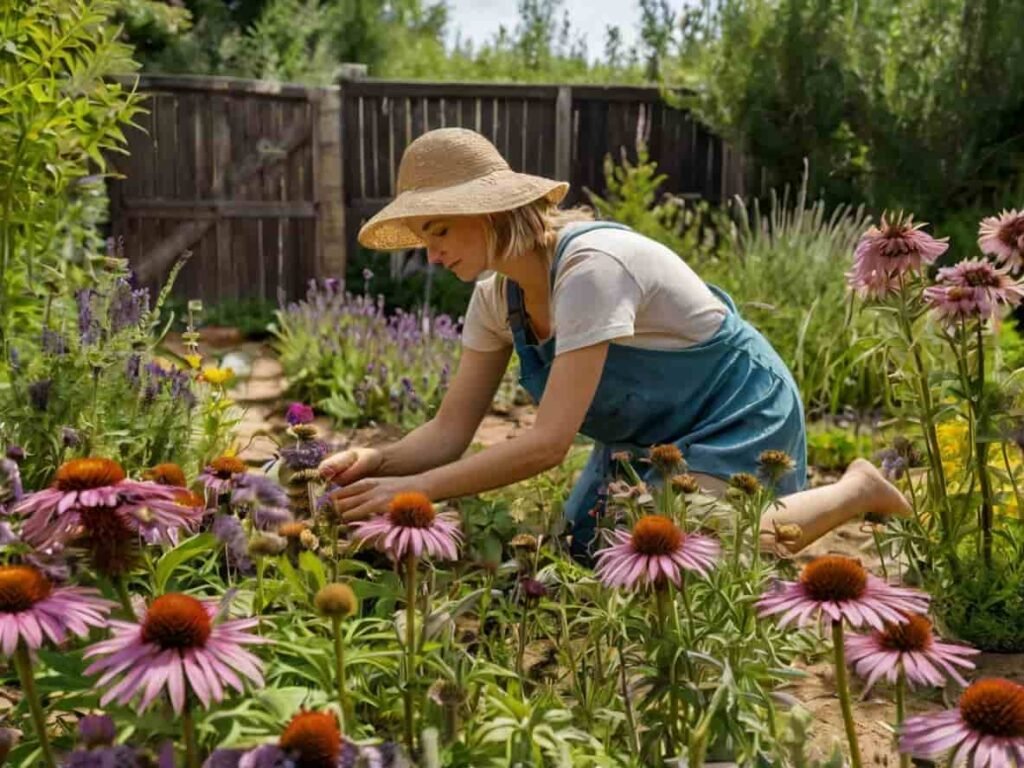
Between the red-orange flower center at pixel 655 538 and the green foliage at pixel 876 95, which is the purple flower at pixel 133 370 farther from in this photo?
the green foliage at pixel 876 95

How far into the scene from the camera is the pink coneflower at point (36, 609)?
1.16 metres

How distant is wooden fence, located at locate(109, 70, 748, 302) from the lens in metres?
8.81

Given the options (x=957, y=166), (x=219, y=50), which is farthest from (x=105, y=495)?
(x=219, y=50)

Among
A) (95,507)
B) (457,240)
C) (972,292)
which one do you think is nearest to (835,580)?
(95,507)

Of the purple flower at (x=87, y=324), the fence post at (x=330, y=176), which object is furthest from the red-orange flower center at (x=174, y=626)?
the fence post at (x=330, y=176)

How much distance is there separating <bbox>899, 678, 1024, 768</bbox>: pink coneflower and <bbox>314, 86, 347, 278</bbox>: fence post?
26.8ft

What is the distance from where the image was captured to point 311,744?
43.2 inches

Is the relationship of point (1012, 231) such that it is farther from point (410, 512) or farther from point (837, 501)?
point (410, 512)

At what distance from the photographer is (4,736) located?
135 centimetres

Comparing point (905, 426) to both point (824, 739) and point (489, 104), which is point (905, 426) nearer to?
point (824, 739)

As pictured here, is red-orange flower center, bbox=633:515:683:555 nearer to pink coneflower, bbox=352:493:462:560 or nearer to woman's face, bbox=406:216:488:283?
pink coneflower, bbox=352:493:462:560

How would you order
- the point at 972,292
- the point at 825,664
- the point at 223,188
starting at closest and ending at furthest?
the point at 972,292 < the point at 825,664 < the point at 223,188

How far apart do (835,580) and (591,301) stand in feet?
4.50

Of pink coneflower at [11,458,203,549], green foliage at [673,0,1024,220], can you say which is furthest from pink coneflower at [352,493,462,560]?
green foliage at [673,0,1024,220]
